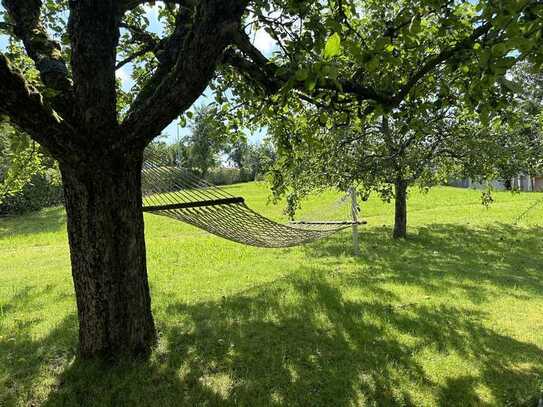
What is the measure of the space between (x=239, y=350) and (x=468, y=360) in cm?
163

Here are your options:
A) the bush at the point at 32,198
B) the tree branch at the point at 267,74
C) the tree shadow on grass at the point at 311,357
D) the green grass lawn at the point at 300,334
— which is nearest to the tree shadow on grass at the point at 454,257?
the green grass lawn at the point at 300,334

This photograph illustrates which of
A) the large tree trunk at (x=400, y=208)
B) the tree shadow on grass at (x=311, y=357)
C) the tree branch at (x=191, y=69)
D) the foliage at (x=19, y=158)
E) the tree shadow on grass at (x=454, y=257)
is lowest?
the tree shadow on grass at (x=454, y=257)

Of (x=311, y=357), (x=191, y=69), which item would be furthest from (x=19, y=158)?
(x=311, y=357)

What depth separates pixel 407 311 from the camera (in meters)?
3.91

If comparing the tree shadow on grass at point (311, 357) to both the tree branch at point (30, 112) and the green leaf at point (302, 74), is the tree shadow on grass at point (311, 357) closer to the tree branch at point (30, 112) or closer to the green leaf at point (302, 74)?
the tree branch at point (30, 112)

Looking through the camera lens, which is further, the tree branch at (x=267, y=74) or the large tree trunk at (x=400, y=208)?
the large tree trunk at (x=400, y=208)

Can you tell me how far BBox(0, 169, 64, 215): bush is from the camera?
16834 millimetres

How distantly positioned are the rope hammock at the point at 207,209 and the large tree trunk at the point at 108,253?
275 millimetres

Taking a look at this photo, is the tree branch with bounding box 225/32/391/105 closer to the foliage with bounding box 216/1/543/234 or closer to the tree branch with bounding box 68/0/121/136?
the foliage with bounding box 216/1/543/234

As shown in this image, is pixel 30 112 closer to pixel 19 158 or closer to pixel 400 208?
pixel 19 158

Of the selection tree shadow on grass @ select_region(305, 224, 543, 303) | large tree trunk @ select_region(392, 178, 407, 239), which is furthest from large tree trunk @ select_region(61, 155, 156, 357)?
large tree trunk @ select_region(392, 178, 407, 239)

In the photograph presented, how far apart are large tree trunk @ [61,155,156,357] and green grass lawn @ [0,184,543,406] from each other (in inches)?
8.1

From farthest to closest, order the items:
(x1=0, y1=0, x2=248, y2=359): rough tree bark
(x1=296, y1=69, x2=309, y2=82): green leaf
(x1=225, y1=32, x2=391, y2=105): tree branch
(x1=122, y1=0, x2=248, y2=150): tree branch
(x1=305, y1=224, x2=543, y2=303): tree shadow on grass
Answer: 1. (x1=305, y1=224, x2=543, y2=303): tree shadow on grass
2. (x1=225, y1=32, x2=391, y2=105): tree branch
3. (x1=0, y1=0, x2=248, y2=359): rough tree bark
4. (x1=122, y1=0, x2=248, y2=150): tree branch
5. (x1=296, y1=69, x2=309, y2=82): green leaf

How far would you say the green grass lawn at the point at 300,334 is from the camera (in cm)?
252
